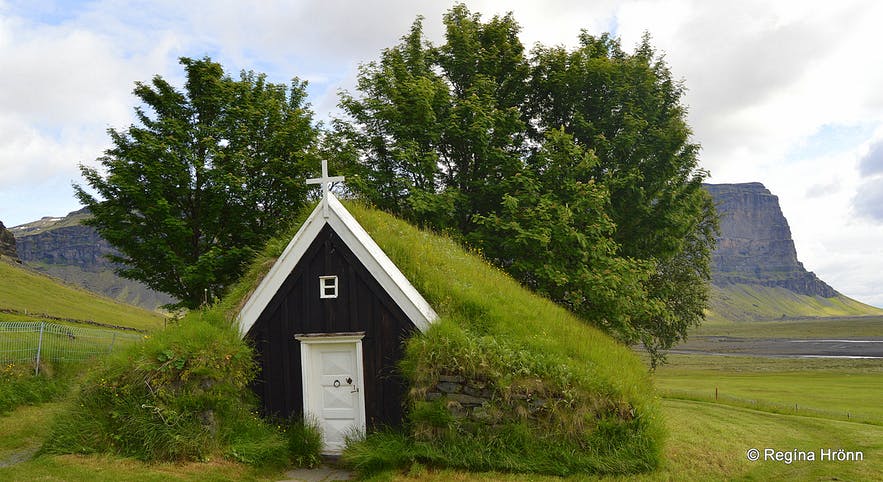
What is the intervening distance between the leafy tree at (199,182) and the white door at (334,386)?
9877 millimetres

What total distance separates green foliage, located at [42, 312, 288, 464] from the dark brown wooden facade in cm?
53

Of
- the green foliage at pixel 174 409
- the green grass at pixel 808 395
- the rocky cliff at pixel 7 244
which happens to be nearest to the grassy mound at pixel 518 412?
the green foliage at pixel 174 409

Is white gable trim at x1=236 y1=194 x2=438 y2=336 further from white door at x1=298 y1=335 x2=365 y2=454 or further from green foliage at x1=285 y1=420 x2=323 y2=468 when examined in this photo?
green foliage at x1=285 y1=420 x2=323 y2=468

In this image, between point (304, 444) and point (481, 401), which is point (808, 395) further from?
point (304, 444)

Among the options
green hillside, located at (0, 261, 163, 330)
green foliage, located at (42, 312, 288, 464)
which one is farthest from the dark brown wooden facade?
green hillside, located at (0, 261, 163, 330)

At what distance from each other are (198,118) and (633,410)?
1963 cm

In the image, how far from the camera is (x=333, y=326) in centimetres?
1214

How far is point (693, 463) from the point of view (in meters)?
11.3

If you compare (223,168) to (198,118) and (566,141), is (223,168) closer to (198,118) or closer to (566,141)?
(198,118)

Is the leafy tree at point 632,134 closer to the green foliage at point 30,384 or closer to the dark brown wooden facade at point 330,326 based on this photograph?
the dark brown wooden facade at point 330,326

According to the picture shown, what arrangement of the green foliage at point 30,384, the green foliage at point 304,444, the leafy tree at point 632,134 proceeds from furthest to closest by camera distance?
Answer: the leafy tree at point 632,134 < the green foliage at point 30,384 < the green foliage at point 304,444

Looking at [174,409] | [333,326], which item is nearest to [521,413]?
[333,326]

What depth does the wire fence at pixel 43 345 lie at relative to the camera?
17.6m

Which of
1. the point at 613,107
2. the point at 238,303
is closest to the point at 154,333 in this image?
the point at 238,303
